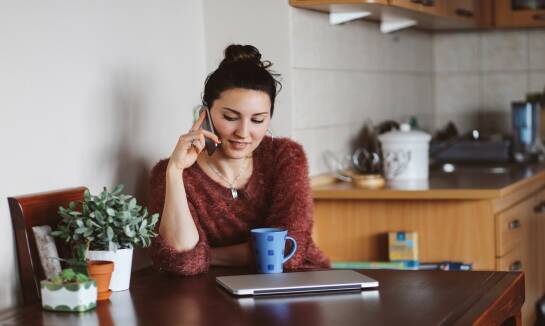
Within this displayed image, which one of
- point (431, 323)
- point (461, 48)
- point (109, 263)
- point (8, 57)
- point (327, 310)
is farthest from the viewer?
point (461, 48)

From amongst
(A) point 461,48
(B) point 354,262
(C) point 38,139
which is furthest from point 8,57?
(A) point 461,48

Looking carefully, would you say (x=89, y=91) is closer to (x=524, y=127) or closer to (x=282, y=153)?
(x=282, y=153)

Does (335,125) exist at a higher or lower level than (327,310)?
higher

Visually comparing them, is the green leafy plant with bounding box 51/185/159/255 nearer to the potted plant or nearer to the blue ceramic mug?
the potted plant

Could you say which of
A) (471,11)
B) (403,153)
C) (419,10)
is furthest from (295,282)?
(471,11)

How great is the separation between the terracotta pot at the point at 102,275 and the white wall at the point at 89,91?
29 cm

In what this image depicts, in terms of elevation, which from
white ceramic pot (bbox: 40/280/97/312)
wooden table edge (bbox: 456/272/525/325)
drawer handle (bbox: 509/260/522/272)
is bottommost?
drawer handle (bbox: 509/260/522/272)

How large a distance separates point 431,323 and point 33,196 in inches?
39.3

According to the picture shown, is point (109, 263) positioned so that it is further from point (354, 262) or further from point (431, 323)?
point (354, 262)

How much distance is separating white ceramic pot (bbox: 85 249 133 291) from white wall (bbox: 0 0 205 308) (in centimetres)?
25

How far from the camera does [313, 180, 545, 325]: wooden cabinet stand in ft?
9.91

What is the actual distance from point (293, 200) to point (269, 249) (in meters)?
0.30

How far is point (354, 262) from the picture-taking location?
10.2 ft

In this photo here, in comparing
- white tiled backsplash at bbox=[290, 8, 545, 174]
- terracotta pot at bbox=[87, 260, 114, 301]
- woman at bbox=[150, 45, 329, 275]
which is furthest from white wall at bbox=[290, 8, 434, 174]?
terracotta pot at bbox=[87, 260, 114, 301]
